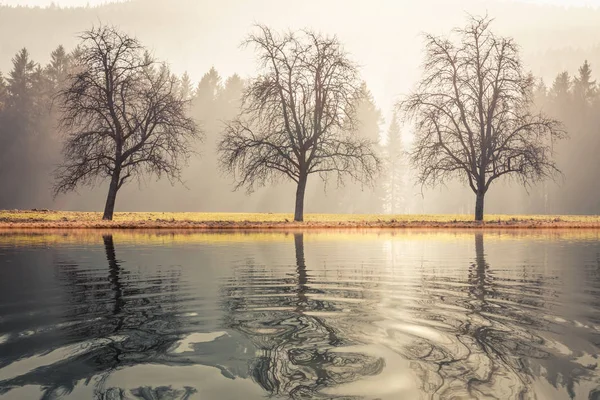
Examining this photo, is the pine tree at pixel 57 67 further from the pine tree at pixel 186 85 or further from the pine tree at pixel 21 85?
the pine tree at pixel 186 85

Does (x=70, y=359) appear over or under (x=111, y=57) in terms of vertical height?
under

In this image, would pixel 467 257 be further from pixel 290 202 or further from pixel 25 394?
pixel 290 202

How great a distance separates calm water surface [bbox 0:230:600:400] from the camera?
3.65 meters

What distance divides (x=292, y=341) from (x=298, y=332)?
0.35 meters

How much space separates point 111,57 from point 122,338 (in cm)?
2917

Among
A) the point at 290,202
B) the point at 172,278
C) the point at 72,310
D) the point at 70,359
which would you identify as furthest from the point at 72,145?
the point at 290,202

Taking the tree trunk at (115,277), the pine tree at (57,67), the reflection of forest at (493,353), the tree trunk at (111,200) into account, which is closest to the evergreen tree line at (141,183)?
the pine tree at (57,67)

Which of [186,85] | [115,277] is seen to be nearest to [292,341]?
[115,277]

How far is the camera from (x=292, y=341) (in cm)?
480

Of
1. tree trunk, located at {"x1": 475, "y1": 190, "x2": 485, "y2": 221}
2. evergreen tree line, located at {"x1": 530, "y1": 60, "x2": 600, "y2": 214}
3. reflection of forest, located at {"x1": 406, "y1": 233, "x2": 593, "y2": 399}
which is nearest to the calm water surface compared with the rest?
reflection of forest, located at {"x1": 406, "y1": 233, "x2": 593, "y2": 399}

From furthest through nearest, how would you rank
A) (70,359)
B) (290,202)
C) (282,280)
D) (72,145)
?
(290,202), (72,145), (282,280), (70,359)

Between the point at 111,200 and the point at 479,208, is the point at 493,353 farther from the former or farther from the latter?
the point at 111,200

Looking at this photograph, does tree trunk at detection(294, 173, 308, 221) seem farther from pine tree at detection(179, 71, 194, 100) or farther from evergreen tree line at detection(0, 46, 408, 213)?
pine tree at detection(179, 71, 194, 100)

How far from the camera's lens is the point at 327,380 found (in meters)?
3.71
